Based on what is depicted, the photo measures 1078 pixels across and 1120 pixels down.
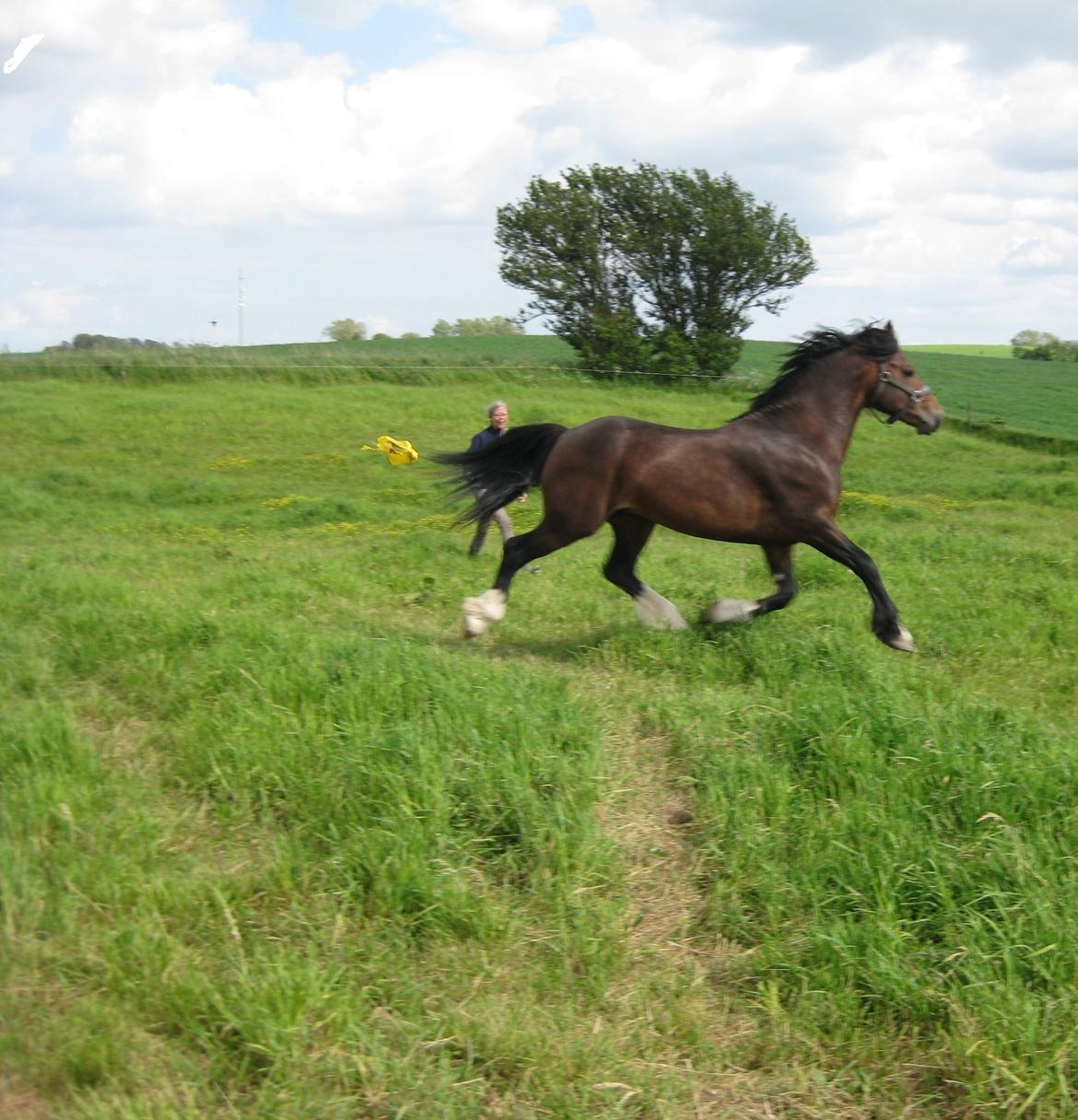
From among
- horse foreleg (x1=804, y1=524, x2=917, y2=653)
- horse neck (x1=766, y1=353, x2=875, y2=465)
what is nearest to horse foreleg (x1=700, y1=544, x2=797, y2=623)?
horse foreleg (x1=804, y1=524, x2=917, y2=653)

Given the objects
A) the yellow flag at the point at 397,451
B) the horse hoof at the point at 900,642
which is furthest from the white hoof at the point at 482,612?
the yellow flag at the point at 397,451

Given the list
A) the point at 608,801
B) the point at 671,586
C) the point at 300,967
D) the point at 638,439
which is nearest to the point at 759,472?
the point at 638,439

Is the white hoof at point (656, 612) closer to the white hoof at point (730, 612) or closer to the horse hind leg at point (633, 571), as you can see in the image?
the horse hind leg at point (633, 571)

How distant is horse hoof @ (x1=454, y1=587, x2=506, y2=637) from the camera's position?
7.15 meters

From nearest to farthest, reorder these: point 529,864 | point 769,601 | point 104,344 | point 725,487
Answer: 1. point 529,864
2. point 725,487
3. point 769,601
4. point 104,344

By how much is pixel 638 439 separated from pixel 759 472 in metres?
0.78

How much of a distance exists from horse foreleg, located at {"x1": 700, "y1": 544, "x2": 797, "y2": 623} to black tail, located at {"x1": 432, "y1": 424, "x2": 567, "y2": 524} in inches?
59.5

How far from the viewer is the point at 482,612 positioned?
23.5ft

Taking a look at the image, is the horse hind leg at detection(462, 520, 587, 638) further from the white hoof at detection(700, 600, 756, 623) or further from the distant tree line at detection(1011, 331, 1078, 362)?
the distant tree line at detection(1011, 331, 1078, 362)

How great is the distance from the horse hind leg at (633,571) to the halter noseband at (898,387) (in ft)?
5.91

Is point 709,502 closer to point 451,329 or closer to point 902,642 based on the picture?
point 902,642

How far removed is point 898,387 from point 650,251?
3697 centimetres

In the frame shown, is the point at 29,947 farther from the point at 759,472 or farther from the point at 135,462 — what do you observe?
the point at 135,462

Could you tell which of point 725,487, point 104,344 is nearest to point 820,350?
point 725,487
